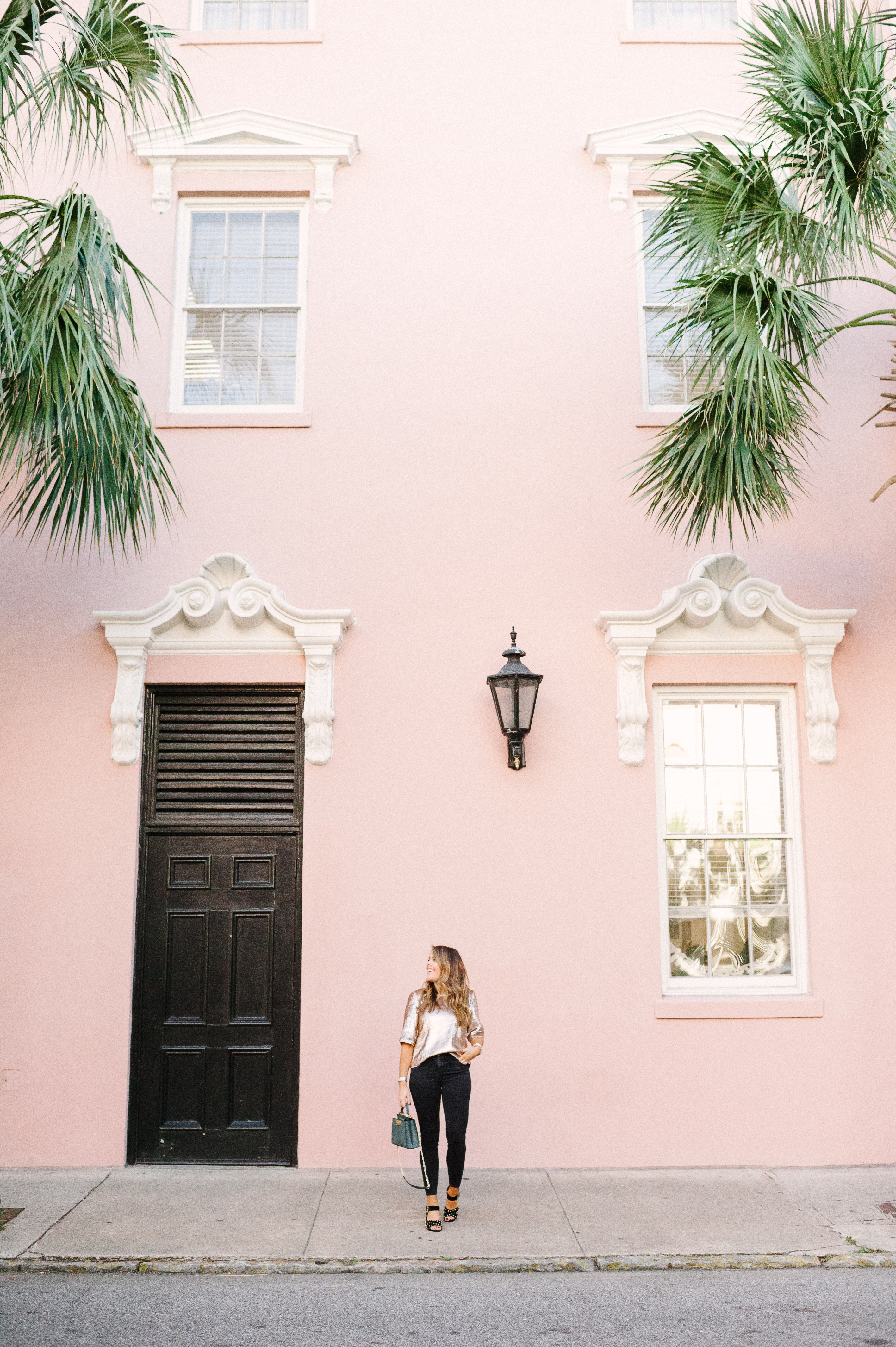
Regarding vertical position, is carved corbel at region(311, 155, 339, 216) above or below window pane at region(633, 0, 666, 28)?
below

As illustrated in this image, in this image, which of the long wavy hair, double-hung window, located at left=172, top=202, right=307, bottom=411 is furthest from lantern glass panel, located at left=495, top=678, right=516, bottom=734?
double-hung window, located at left=172, top=202, right=307, bottom=411

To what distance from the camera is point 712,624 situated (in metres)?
7.77

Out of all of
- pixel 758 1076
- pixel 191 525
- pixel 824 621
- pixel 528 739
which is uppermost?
pixel 191 525

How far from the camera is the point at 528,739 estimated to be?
7.72m

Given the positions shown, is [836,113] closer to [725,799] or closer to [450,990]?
[725,799]

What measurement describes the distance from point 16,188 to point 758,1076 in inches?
333

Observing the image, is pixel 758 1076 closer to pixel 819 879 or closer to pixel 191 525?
pixel 819 879

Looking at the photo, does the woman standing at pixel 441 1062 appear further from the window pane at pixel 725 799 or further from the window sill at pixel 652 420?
the window sill at pixel 652 420

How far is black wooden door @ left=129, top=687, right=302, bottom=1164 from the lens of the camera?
7332mm

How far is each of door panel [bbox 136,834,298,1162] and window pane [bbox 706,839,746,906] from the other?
9.77 ft

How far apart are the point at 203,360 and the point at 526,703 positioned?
370 cm

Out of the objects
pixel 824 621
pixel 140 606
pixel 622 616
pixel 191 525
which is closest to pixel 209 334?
pixel 191 525

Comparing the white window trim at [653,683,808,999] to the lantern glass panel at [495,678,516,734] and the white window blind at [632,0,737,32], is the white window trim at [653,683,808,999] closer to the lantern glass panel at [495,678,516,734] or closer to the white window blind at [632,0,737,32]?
the lantern glass panel at [495,678,516,734]

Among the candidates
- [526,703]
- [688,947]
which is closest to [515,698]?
[526,703]
